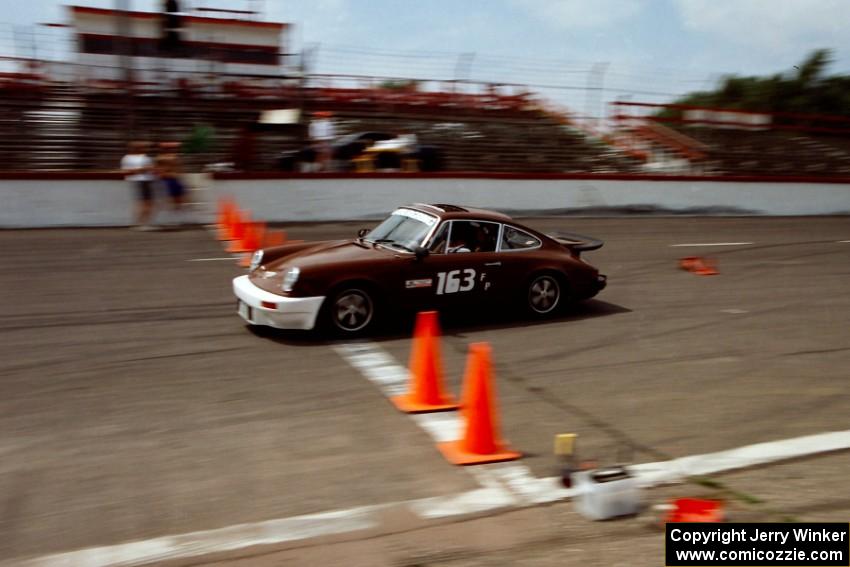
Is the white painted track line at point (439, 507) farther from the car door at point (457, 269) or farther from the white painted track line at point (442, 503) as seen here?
the car door at point (457, 269)

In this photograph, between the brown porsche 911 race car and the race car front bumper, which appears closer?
the race car front bumper

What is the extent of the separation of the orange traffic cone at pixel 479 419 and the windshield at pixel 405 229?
11.0ft

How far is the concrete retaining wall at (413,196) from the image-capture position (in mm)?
16312

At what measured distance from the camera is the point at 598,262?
550 inches

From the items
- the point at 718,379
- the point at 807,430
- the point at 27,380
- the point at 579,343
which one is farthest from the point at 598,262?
the point at 27,380

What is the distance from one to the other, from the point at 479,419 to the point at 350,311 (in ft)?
10.4

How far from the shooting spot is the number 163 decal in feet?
29.2

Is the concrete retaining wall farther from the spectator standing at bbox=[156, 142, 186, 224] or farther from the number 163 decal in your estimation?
the number 163 decal

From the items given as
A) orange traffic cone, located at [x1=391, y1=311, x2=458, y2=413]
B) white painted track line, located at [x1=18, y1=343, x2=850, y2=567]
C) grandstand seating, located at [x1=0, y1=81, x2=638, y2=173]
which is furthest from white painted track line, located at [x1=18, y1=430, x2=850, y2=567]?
grandstand seating, located at [x1=0, y1=81, x2=638, y2=173]

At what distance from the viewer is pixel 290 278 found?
8.25 metres

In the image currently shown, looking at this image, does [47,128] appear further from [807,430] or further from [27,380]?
[807,430]

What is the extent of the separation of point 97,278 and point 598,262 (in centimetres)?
782

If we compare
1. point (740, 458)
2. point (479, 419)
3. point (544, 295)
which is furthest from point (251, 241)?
point (740, 458)

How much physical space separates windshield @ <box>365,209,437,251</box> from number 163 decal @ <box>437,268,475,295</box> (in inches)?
18.0
